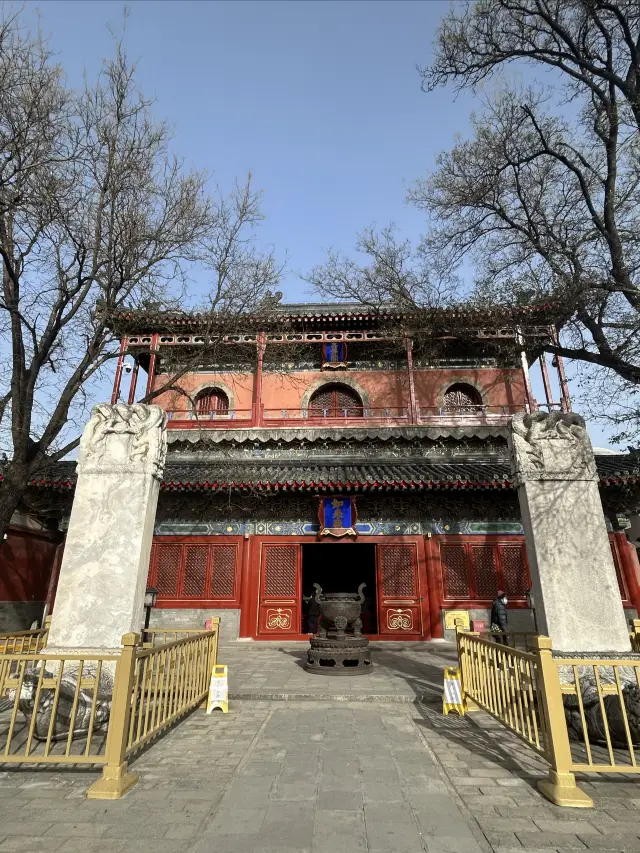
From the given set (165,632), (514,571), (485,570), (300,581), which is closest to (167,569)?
(300,581)

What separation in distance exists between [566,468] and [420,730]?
343cm

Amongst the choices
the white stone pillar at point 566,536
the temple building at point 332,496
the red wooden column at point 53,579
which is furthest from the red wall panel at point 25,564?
the white stone pillar at point 566,536

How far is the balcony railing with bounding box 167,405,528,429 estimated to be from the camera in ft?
43.9

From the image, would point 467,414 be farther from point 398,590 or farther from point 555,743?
point 555,743

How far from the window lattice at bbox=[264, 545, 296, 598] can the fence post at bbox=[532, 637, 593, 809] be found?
8.26 metres

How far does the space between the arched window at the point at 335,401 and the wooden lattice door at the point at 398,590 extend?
4.44 m

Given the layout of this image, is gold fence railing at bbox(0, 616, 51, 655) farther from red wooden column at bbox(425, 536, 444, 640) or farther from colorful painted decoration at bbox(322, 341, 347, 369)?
colorful painted decoration at bbox(322, 341, 347, 369)

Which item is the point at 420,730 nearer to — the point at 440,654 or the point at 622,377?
the point at 440,654

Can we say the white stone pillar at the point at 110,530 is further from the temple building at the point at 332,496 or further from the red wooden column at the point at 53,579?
the red wooden column at the point at 53,579

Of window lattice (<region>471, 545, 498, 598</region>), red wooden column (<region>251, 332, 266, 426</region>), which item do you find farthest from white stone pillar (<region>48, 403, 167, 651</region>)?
window lattice (<region>471, 545, 498, 598</region>)

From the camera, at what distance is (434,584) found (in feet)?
36.2

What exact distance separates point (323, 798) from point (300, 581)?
820 cm

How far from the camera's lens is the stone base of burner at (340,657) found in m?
7.56

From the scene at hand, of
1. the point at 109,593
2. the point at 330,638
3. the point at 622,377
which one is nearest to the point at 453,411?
the point at 622,377
